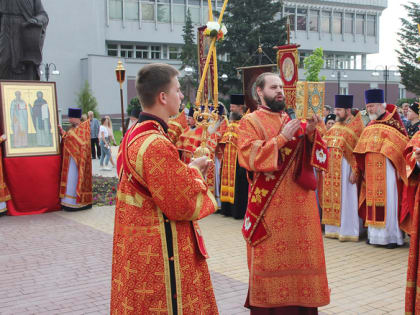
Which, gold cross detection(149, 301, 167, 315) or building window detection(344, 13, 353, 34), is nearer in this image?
gold cross detection(149, 301, 167, 315)

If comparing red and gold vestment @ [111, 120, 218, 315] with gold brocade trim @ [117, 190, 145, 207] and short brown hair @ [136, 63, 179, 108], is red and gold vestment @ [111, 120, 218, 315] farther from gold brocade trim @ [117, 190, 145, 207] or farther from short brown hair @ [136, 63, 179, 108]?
short brown hair @ [136, 63, 179, 108]

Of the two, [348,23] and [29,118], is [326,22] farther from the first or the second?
[29,118]

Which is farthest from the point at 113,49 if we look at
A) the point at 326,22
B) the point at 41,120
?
the point at 41,120

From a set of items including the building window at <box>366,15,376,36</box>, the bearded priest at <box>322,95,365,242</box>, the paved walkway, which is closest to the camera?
the paved walkway

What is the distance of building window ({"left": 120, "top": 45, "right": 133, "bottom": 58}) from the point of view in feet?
170

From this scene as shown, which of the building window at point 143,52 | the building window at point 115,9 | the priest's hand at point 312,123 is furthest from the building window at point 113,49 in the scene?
the priest's hand at point 312,123

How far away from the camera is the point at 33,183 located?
10.1 metres

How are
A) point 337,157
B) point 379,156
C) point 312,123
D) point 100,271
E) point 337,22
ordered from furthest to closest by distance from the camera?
point 337,22 < point 337,157 < point 379,156 < point 100,271 < point 312,123

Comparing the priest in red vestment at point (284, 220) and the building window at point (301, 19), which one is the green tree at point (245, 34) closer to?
the building window at point (301, 19)

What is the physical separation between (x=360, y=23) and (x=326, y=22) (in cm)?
526

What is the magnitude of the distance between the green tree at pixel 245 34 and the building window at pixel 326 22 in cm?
2567

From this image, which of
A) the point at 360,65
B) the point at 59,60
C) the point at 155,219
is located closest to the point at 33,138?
the point at 155,219

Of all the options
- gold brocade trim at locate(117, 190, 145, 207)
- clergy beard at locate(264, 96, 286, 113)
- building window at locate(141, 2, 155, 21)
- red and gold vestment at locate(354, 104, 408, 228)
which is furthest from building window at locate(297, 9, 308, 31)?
gold brocade trim at locate(117, 190, 145, 207)

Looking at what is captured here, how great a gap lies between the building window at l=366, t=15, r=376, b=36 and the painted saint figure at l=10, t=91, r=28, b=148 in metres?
60.9
